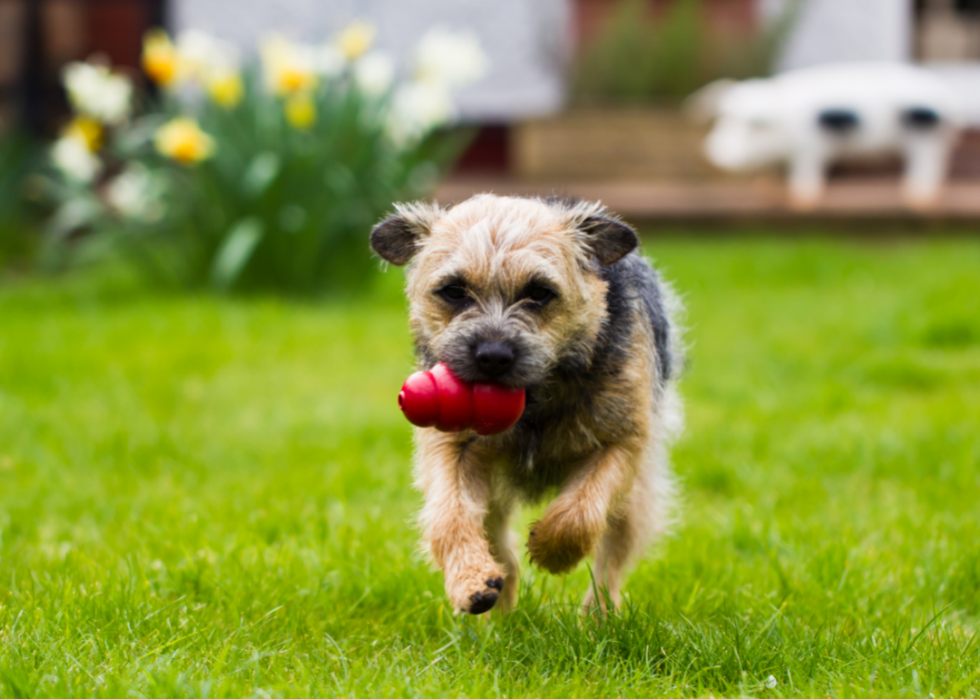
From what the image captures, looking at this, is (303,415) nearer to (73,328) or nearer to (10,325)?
(73,328)

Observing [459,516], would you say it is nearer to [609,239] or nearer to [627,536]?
[627,536]

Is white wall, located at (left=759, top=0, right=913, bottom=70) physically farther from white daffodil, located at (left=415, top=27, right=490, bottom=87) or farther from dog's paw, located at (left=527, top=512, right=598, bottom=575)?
dog's paw, located at (left=527, top=512, right=598, bottom=575)

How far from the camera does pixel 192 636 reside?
2623mm

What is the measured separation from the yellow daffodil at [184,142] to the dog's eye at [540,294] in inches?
208

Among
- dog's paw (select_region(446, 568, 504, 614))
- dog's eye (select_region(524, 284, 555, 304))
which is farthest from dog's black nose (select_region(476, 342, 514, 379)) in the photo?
dog's paw (select_region(446, 568, 504, 614))

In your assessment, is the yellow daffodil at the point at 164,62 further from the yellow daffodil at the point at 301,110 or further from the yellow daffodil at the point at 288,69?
the yellow daffodil at the point at 301,110

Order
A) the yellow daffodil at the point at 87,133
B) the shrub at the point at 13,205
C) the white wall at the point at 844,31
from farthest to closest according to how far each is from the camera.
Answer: the white wall at the point at 844,31 < the shrub at the point at 13,205 < the yellow daffodil at the point at 87,133

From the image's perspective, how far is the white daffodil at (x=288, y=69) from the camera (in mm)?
7602

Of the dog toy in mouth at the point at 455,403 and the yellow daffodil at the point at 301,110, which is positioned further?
the yellow daffodil at the point at 301,110

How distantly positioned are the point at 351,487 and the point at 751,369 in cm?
283

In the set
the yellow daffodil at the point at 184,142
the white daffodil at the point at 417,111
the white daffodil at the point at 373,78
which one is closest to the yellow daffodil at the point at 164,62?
the yellow daffodil at the point at 184,142

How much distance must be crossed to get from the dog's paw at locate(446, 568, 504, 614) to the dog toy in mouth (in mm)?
332

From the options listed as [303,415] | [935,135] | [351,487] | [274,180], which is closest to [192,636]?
[351,487]

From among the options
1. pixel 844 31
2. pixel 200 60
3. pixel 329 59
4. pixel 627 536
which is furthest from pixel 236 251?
pixel 844 31
